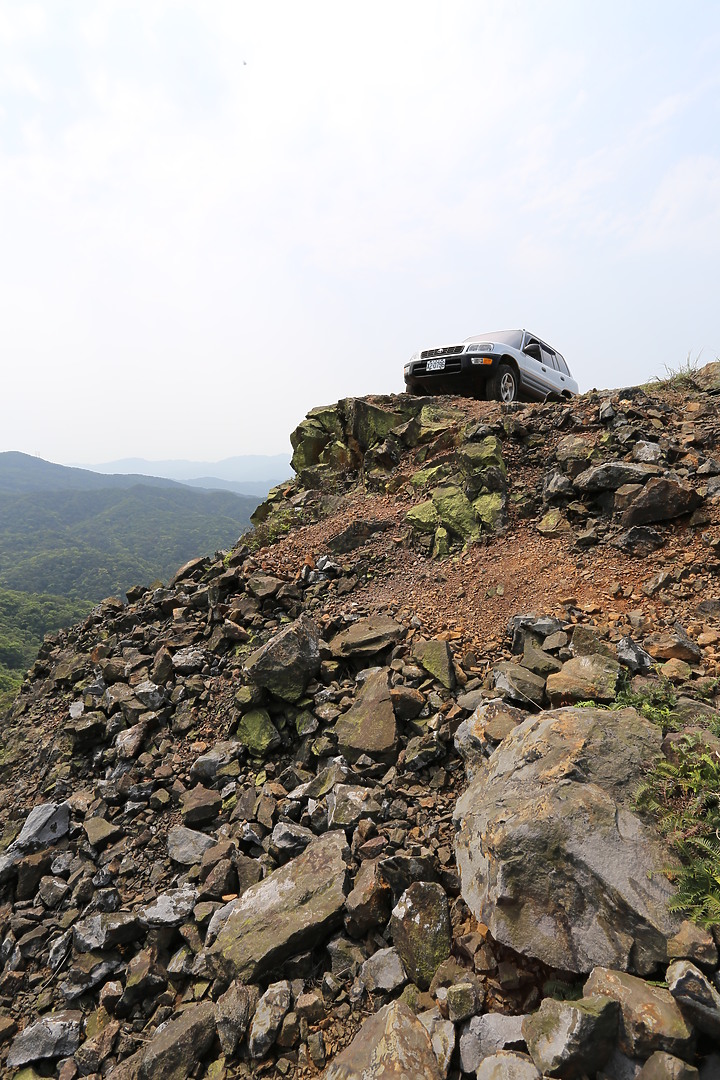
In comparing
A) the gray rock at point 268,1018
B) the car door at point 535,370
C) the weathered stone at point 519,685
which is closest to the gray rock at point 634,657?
the weathered stone at point 519,685

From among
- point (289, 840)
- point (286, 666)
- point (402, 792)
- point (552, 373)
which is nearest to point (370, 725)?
point (402, 792)

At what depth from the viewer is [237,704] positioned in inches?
253

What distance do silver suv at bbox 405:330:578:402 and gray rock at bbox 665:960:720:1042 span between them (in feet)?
34.8

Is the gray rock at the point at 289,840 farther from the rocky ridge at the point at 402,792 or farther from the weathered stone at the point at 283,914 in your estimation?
the weathered stone at the point at 283,914

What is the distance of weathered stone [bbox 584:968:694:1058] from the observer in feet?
7.55

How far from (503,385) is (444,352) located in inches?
62.5

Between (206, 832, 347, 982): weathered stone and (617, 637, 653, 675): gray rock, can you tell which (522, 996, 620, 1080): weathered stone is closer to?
(206, 832, 347, 982): weathered stone

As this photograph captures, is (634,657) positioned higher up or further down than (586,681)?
higher up

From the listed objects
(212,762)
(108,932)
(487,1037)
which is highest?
(487,1037)

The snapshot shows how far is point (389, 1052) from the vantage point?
2875mm

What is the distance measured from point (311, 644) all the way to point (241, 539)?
4.83 meters

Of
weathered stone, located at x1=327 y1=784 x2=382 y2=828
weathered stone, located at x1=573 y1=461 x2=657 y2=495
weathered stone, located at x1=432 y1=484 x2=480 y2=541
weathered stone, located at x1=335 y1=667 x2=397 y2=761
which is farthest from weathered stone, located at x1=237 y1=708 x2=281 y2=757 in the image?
weathered stone, located at x1=573 y1=461 x2=657 y2=495

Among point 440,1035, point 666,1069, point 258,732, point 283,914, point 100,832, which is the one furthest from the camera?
point 258,732

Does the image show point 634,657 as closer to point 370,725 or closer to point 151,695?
point 370,725
